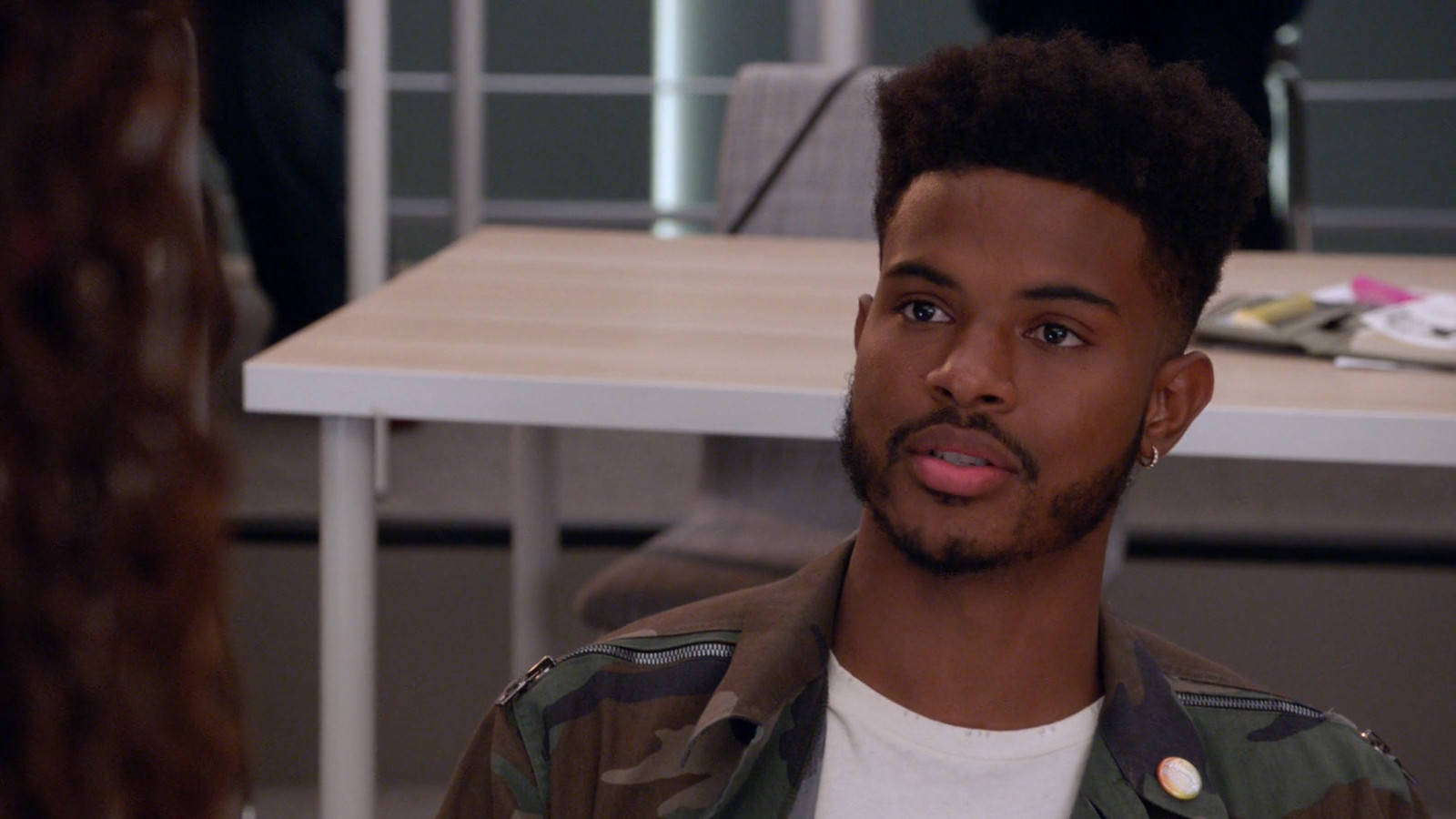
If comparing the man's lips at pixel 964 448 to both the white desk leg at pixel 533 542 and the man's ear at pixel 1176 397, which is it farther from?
the white desk leg at pixel 533 542

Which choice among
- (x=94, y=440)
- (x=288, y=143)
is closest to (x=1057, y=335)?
(x=94, y=440)

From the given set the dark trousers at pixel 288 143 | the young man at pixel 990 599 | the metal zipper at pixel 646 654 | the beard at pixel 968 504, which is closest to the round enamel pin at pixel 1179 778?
the young man at pixel 990 599

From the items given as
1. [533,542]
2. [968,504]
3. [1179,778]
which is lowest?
[533,542]

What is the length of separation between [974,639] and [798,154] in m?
1.27

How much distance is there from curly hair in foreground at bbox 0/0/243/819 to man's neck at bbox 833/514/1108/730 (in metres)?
0.71

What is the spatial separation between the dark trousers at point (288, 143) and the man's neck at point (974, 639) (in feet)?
8.37

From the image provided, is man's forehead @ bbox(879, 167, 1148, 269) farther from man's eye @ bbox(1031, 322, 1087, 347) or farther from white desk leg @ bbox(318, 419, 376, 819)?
white desk leg @ bbox(318, 419, 376, 819)

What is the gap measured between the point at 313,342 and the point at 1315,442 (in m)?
0.84

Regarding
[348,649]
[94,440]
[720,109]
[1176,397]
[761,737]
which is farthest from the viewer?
[720,109]

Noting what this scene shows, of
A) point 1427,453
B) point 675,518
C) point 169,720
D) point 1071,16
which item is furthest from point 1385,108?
point 169,720

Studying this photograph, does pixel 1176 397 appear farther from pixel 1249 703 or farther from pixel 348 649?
pixel 348 649

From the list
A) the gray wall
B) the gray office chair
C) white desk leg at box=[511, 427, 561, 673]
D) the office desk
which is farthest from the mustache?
the gray wall

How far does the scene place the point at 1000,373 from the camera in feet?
2.91

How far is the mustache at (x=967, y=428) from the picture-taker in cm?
88
